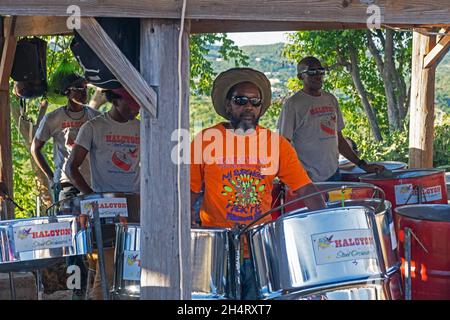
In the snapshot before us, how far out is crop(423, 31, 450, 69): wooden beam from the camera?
5.48 m

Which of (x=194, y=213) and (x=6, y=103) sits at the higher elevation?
(x=6, y=103)

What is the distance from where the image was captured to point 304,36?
11.0 metres

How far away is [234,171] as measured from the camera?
3.15 m

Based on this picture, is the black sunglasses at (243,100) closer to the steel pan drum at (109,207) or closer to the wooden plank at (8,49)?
the steel pan drum at (109,207)

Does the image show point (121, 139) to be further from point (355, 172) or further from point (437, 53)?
point (437, 53)

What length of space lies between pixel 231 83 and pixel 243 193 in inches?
16.7

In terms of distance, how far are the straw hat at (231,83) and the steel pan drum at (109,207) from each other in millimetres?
626

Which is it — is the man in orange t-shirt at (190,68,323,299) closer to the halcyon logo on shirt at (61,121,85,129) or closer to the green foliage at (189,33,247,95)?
the halcyon logo on shirt at (61,121,85,129)

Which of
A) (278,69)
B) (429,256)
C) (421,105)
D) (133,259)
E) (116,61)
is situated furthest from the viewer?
(278,69)

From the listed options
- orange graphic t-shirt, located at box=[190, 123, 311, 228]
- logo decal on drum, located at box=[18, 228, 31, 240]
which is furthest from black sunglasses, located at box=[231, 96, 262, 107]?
logo decal on drum, located at box=[18, 228, 31, 240]

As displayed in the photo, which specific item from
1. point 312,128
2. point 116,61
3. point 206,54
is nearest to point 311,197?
point 116,61

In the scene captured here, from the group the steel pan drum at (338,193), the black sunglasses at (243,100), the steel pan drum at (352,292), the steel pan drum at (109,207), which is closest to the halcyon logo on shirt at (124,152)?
the steel pan drum at (109,207)

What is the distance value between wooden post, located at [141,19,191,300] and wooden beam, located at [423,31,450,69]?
3068mm
